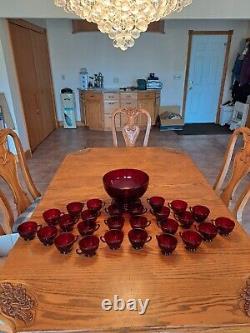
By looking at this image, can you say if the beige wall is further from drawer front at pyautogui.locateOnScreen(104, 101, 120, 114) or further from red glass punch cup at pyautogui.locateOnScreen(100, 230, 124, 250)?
red glass punch cup at pyautogui.locateOnScreen(100, 230, 124, 250)

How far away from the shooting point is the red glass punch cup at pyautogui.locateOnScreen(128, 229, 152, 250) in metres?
0.93

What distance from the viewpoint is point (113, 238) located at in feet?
3.15

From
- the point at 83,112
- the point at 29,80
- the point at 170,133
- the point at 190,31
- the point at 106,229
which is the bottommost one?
the point at 170,133

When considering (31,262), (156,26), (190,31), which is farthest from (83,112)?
(31,262)

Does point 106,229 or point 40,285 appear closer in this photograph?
point 40,285

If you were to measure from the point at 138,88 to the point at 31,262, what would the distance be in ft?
16.6

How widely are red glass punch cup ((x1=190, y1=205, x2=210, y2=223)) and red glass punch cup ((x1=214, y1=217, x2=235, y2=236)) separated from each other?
5cm

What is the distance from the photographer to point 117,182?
1.36 metres

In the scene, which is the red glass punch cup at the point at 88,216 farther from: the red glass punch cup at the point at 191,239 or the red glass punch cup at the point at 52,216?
the red glass punch cup at the point at 191,239

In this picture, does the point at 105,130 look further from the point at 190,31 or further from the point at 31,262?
the point at 31,262

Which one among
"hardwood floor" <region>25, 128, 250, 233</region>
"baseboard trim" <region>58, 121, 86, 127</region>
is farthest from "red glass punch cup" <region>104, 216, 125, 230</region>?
"baseboard trim" <region>58, 121, 86, 127</region>

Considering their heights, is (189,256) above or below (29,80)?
below

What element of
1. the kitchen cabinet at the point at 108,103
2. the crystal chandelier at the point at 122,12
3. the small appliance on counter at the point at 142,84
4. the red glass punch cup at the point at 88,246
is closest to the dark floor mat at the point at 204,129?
the kitchen cabinet at the point at 108,103

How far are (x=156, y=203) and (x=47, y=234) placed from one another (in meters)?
0.50
